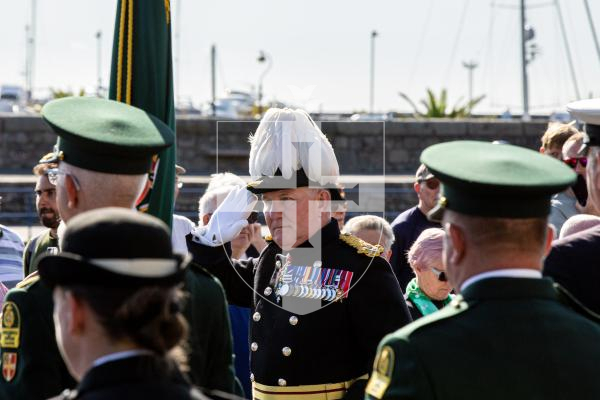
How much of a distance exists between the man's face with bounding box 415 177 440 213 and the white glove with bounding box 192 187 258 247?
212cm

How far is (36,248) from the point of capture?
19.1 feet

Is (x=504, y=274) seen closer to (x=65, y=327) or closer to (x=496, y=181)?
(x=496, y=181)

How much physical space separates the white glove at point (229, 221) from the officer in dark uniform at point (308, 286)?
32cm

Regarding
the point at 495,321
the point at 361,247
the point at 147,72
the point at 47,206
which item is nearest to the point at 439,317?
the point at 495,321

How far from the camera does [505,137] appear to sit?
685 inches

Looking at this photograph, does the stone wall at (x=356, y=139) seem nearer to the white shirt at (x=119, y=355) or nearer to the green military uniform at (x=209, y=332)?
the green military uniform at (x=209, y=332)

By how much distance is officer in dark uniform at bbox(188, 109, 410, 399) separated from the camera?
3.62 meters

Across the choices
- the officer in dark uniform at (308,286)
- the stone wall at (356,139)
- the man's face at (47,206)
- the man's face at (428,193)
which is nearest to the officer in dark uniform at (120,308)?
the officer in dark uniform at (308,286)

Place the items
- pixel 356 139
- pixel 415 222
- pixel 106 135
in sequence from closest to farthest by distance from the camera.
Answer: pixel 106 135 < pixel 415 222 < pixel 356 139

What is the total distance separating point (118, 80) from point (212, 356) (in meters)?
1.04

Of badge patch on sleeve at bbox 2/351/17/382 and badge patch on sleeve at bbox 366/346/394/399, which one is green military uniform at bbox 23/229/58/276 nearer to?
badge patch on sleeve at bbox 2/351/17/382

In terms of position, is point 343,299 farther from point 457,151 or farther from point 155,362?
point 155,362

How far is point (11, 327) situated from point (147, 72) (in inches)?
42.9

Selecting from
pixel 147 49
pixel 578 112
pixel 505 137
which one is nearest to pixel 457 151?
pixel 578 112
